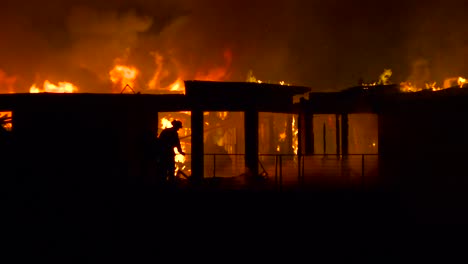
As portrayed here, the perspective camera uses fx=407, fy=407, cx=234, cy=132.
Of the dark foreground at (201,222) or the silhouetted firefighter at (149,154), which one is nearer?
the dark foreground at (201,222)

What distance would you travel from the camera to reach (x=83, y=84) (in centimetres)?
3691

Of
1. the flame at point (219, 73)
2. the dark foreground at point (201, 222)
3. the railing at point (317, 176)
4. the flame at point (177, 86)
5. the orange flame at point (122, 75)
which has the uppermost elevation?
the flame at point (219, 73)

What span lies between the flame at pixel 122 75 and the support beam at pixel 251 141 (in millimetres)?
24930

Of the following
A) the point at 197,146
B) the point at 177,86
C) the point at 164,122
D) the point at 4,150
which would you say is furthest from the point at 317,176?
the point at 177,86

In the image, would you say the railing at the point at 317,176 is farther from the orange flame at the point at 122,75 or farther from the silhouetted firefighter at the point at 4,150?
the orange flame at the point at 122,75

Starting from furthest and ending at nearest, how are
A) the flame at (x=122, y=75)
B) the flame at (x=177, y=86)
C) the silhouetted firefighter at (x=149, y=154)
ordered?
1. the flame at (x=122, y=75)
2. the flame at (x=177, y=86)
3. the silhouetted firefighter at (x=149, y=154)

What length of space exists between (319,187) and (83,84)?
30239 millimetres

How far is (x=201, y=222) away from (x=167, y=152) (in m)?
3.08

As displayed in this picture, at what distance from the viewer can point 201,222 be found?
8641mm

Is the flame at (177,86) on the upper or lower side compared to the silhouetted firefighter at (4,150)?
upper

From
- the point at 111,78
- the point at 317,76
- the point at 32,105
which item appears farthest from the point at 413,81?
the point at 32,105

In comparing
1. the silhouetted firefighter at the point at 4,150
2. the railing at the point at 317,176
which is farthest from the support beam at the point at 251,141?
the silhouetted firefighter at the point at 4,150

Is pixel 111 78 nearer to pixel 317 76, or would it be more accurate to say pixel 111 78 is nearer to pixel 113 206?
pixel 317 76

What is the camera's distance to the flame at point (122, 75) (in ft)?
118
